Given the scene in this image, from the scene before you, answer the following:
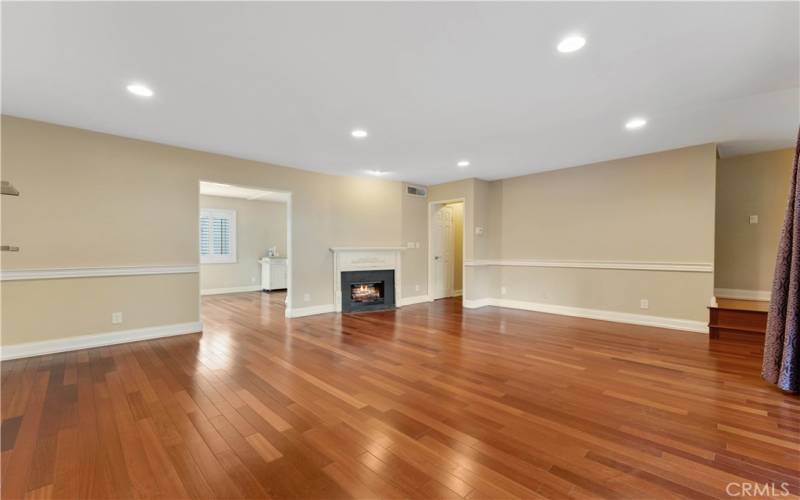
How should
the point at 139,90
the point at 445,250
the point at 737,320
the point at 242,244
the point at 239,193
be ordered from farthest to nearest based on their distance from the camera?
the point at 242,244 → the point at 239,193 → the point at 445,250 → the point at 737,320 → the point at 139,90

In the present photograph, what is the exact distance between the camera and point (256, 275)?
29.5 ft

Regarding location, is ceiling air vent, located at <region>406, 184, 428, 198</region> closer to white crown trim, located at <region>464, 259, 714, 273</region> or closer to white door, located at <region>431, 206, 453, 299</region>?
white door, located at <region>431, 206, 453, 299</region>

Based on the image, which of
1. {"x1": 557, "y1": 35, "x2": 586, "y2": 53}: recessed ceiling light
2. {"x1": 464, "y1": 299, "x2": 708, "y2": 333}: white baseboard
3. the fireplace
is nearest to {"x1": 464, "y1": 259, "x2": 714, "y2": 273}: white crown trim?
{"x1": 464, "y1": 299, "x2": 708, "y2": 333}: white baseboard

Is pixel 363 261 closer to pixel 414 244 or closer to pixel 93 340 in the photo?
pixel 414 244

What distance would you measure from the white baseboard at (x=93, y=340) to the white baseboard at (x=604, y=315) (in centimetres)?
474

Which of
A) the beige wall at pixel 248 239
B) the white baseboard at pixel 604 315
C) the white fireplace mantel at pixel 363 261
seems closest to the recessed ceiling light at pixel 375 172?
the white fireplace mantel at pixel 363 261

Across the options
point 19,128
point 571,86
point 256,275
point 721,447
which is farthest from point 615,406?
point 256,275

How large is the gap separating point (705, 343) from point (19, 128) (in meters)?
8.14

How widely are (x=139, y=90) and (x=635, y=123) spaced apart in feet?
16.2

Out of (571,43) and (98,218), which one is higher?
(571,43)

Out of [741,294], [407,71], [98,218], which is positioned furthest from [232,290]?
[741,294]

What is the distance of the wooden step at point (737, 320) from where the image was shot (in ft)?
13.0

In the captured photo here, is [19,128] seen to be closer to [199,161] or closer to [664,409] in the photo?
[199,161]

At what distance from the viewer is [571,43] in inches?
85.5
